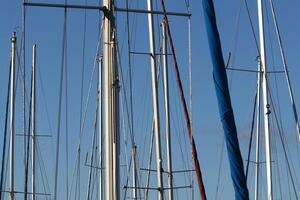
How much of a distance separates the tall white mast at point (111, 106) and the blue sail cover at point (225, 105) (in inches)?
153

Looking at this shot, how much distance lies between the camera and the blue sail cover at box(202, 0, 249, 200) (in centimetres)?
1077

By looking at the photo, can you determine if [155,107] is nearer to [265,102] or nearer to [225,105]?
[265,102]

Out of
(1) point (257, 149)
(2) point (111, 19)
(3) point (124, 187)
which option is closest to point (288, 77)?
(1) point (257, 149)

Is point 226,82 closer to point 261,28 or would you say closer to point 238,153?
point 238,153

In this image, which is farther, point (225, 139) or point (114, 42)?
point (114, 42)

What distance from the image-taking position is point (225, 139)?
10914 mm

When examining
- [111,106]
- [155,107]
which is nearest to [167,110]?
[155,107]

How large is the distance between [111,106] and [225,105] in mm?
4167

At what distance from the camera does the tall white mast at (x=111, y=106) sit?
47.6 ft

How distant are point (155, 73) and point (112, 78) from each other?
9517mm

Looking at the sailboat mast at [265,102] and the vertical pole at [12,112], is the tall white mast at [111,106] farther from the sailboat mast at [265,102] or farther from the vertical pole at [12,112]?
the vertical pole at [12,112]

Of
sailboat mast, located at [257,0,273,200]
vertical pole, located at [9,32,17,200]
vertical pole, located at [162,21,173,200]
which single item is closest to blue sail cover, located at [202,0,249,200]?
sailboat mast, located at [257,0,273,200]

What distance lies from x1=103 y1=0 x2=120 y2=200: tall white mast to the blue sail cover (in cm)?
389

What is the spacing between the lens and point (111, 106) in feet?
48.7
